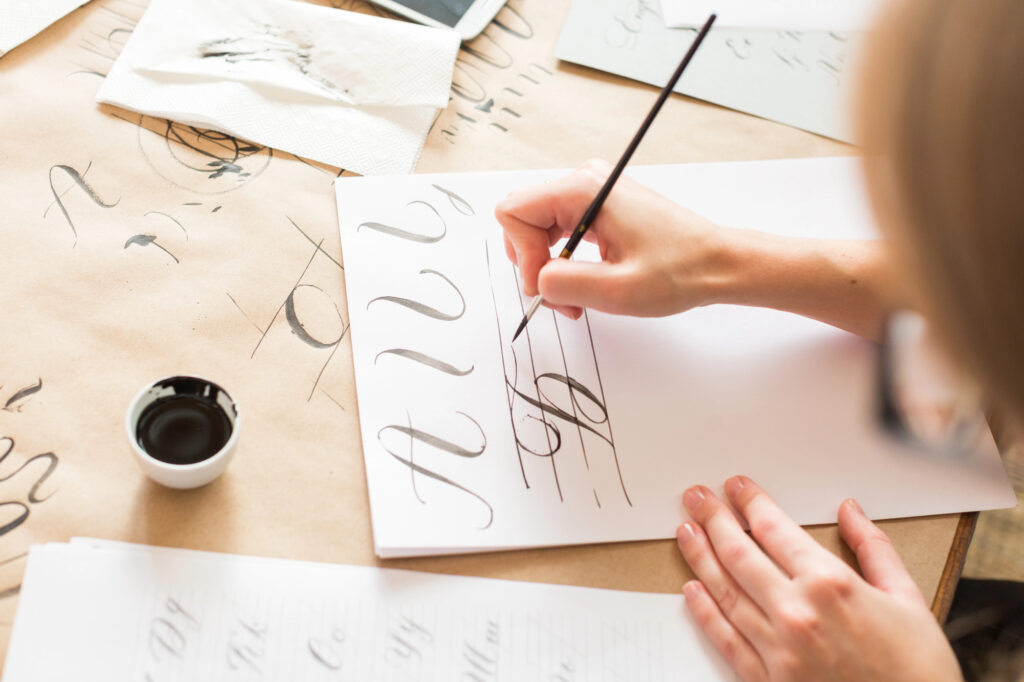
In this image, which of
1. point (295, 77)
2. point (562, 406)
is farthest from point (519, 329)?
point (295, 77)

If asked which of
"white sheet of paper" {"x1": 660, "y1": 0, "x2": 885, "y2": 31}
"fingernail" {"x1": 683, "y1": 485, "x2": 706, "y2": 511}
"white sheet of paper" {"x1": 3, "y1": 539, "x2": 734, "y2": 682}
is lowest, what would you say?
"white sheet of paper" {"x1": 3, "y1": 539, "x2": 734, "y2": 682}

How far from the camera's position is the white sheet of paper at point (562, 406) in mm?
526

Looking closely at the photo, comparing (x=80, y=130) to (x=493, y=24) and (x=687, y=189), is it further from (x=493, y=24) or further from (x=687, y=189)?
(x=687, y=189)

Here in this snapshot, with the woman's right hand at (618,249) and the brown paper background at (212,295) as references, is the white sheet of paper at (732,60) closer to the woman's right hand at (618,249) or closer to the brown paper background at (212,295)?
the brown paper background at (212,295)

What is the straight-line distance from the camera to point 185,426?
1.58ft

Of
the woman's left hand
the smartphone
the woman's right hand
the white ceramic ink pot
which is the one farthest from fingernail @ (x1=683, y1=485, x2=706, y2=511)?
the smartphone

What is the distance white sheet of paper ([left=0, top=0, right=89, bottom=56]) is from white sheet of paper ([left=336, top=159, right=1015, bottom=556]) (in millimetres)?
319

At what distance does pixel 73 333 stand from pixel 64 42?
1.01ft

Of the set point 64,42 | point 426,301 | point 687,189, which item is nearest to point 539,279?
point 426,301

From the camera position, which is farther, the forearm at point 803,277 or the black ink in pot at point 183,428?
the forearm at point 803,277

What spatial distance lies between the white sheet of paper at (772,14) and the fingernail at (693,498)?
1.64ft

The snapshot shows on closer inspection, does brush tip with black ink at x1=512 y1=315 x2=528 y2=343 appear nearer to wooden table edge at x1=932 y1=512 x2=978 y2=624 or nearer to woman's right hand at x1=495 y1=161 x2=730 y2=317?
woman's right hand at x1=495 y1=161 x2=730 y2=317

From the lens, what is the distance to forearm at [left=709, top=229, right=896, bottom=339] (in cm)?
59

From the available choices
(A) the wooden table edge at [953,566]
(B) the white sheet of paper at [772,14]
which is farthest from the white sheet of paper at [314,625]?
(B) the white sheet of paper at [772,14]
